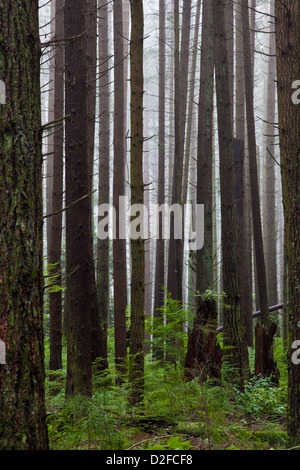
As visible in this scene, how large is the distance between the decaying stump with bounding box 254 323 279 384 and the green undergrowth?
0.35m

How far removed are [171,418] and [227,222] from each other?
12.3 feet

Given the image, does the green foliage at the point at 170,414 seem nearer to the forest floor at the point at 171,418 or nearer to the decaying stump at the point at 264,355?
the forest floor at the point at 171,418

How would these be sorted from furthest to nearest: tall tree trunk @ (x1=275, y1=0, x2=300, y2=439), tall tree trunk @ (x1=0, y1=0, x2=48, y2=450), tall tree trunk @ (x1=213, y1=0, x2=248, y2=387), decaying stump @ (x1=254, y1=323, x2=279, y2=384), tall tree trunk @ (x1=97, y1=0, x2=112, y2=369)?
tall tree trunk @ (x1=97, y1=0, x2=112, y2=369) < decaying stump @ (x1=254, y1=323, x2=279, y2=384) < tall tree trunk @ (x1=213, y1=0, x2=248, y2=387) < tall tree trunk @ (x1=275, y1=0, x2=300, y2=439) < tall tree trunk @ (x1=0, y1=0, x2=48, y2=450)

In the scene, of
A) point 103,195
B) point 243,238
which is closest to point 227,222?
point 243,238

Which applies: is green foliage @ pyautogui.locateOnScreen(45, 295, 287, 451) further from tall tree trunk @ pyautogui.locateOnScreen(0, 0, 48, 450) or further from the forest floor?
tall tree trunk @ pyautogui.locateOnScreen(0, 0, 48, 450)

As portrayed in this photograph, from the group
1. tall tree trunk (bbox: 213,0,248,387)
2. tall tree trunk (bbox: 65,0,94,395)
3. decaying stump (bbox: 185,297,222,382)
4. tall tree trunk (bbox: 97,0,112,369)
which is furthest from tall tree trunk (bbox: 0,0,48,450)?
tall tree trunk (bbox: 97,0,112,369)

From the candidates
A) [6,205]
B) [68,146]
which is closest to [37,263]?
[6,205]

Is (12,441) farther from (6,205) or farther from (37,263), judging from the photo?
(6,205)

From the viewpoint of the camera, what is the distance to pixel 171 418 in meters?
5.49

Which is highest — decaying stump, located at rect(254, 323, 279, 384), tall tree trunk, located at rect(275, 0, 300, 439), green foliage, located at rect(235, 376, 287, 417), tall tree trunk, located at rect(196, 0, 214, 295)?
tall tree trunk, located at rect(196, 0, 214, 295)

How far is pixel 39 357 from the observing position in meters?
3.30

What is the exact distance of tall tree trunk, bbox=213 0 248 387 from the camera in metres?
7.91

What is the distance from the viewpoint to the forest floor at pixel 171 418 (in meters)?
4.08
